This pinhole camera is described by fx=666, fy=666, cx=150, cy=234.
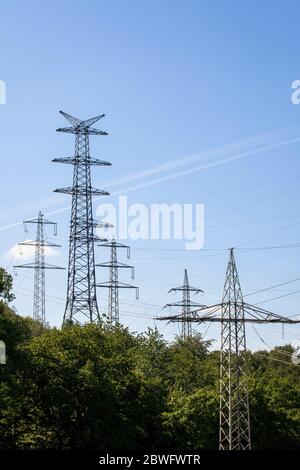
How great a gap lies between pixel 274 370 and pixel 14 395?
10763 cm

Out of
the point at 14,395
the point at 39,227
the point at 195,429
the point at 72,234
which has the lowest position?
the point at 195,429

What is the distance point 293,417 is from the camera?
2689 inches

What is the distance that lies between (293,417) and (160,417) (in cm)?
1880

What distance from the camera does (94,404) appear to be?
47.6 m

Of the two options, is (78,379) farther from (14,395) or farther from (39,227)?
(39,227)

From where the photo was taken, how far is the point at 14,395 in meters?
42.1

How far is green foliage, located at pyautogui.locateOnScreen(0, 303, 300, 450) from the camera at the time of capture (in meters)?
45.8

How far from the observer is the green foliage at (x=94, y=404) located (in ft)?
150
